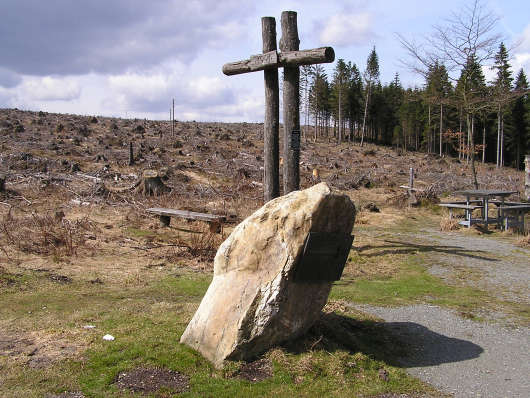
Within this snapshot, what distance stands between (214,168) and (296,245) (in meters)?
21.1

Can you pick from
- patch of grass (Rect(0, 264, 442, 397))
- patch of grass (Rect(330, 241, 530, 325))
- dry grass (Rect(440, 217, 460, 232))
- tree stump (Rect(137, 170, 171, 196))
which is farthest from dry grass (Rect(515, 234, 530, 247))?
tree stump (Rect(137, 170, 171, 196))

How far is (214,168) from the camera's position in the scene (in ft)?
83.9

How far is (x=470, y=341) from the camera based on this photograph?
6016 millimetres

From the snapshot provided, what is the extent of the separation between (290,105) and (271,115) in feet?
1.28

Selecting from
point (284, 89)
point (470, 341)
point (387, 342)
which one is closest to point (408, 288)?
point (470, 341)

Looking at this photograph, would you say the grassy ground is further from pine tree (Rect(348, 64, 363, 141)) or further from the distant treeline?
pine tree (Rect(348, 64, 363, 141))

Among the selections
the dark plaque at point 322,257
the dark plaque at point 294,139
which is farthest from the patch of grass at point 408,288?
the dark plaque at point 322,257

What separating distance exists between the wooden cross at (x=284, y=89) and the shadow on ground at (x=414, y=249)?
3492mm

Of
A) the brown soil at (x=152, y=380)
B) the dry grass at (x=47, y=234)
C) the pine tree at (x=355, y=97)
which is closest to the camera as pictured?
the brown soil at (x=152, y=380)

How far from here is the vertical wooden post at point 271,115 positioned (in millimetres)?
8562

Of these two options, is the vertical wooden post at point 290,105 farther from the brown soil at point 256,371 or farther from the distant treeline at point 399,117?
the distant treeline at point 399,117

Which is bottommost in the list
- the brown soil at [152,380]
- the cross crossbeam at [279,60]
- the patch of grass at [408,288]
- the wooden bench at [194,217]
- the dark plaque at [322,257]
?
the patch of grass at [408,288]

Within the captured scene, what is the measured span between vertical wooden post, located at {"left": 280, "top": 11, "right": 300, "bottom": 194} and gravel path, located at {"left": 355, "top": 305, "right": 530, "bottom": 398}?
2664 mm

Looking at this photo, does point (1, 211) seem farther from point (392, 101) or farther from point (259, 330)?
point (392, 101)
